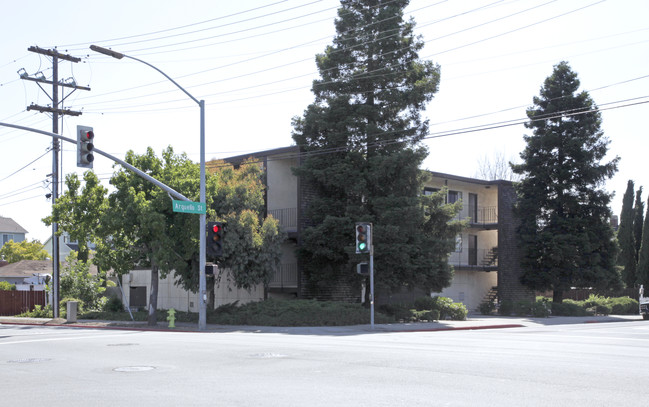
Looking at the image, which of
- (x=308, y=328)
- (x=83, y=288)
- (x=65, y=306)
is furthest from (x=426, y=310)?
(x=65, y=306)

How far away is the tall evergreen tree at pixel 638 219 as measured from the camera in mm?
51094

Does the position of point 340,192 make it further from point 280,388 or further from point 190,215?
point 280,388

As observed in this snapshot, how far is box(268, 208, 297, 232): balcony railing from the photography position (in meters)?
34.0

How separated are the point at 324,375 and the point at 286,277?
2358 centimetres

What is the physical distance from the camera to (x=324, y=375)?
10586mm

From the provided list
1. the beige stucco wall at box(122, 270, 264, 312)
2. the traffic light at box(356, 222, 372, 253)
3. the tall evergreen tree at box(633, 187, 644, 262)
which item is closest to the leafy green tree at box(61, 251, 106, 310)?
the beige stucco wall at box(122, 270, 264, 312)

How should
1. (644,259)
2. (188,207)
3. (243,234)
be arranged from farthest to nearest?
1. (644,259)
2. (243,234)
3. (188,207)

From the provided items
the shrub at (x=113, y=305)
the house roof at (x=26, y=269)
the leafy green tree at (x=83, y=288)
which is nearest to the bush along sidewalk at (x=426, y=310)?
the shrub at (x=113, y=305)

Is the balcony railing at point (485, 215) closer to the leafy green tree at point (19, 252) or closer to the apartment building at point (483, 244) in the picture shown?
the apartment building at point (483, 244)

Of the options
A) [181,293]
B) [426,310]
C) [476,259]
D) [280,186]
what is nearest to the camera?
[426,310]

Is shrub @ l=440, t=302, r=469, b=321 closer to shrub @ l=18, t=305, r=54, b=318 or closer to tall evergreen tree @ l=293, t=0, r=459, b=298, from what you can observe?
tall evergreen tree @ l=293, t=0, r=459, b=298

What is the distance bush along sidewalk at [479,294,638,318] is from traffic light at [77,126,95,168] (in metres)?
26.3

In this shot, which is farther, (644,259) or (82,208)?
(644,259)

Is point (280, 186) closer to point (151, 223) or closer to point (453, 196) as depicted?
point (151, 223)
